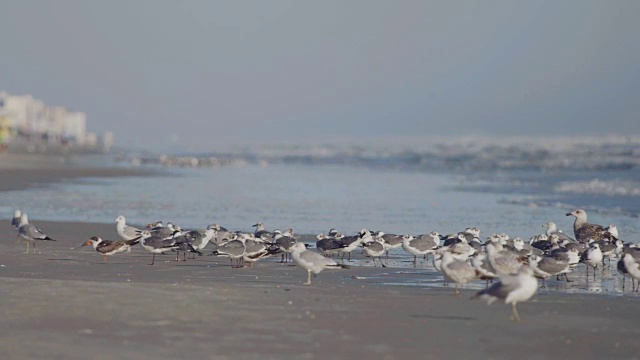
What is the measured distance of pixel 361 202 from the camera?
31.0 meters

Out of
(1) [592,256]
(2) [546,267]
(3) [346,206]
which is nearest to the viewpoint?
(2) [546,267]

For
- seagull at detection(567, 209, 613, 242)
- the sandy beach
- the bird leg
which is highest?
seagull at detection(567, 209, 613, 242)

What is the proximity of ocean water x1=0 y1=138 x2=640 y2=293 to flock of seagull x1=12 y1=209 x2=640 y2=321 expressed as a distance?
1.08 ft

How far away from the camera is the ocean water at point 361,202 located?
23.3m

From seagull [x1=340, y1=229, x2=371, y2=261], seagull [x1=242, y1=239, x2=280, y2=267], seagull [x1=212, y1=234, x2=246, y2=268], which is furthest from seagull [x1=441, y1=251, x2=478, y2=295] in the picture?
seagull [x1=340, y1=229, x2=371, y2=261]

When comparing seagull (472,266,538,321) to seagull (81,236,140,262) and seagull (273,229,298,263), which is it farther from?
seagull (81,236,140,262)

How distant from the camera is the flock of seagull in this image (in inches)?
522

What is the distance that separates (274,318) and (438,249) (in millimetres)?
5304

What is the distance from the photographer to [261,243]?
51.9 feet

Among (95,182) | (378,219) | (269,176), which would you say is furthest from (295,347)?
(269,176)

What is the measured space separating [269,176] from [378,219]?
23305mm

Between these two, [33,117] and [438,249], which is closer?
[438,249]

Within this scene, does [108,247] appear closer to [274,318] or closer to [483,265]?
[483,265]

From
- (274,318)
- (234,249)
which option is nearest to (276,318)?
(274,318)
